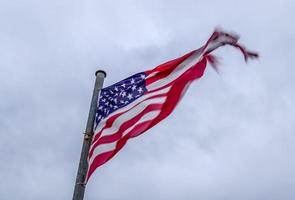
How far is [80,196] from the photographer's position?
9.73 m

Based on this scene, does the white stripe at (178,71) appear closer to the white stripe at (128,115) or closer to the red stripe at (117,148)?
the white stripe at (128,115)

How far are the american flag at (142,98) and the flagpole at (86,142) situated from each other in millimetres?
123

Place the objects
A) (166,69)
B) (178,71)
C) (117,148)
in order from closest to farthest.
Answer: (117,148) < (178,71) < (166,69)

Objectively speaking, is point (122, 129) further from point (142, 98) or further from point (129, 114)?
point (142, 98)

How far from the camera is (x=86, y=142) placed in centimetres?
1059

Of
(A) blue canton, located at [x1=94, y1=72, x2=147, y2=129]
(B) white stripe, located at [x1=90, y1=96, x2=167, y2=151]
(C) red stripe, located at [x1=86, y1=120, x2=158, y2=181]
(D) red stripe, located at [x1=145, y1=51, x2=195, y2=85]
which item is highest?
(D) red stripe, located at [x1=145, y1=51, x2=195, y2=85]

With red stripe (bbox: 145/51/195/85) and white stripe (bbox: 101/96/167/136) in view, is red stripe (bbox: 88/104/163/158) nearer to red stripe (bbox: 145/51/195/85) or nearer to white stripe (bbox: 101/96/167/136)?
white stripe (bbox: 101/96/167/136)

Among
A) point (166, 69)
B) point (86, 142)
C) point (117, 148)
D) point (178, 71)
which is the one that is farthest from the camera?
point (166, 69)

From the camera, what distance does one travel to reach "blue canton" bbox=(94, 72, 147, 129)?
36.7ft

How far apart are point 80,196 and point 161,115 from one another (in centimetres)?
247

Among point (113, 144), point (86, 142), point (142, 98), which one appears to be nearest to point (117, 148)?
point (113, 144)

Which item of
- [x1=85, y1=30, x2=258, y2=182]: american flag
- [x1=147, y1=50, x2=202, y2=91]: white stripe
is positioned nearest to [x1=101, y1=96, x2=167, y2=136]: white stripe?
[x1=85, y1=30, x2=258, y2=182]: american flag

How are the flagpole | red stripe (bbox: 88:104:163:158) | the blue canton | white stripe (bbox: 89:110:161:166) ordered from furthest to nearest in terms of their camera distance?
the blue canton → red stripe (bbox: 88:104:163:158) → white stripe (bbox: 89:110:161:166) → the flagpole

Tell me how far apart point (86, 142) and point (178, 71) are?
2832mm
